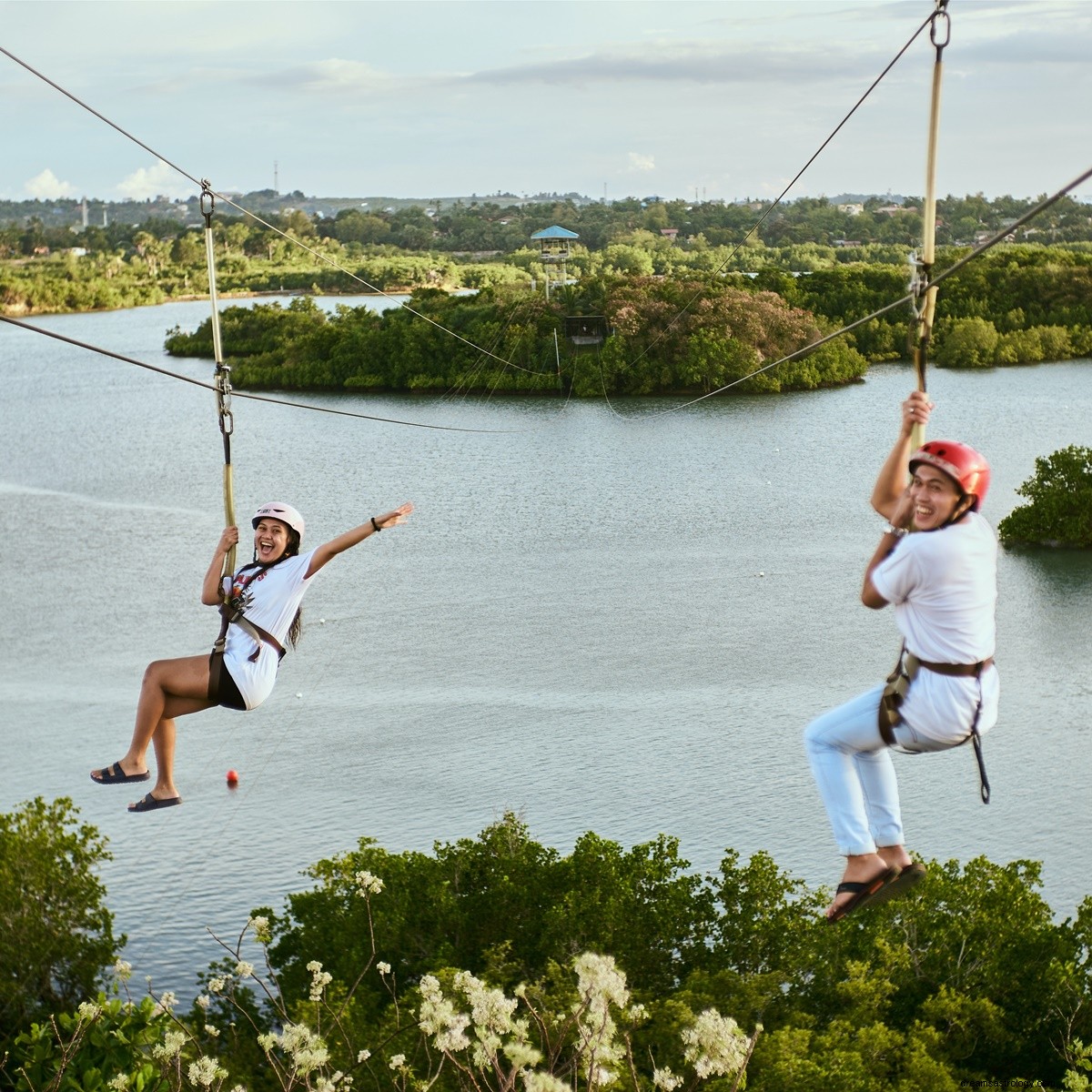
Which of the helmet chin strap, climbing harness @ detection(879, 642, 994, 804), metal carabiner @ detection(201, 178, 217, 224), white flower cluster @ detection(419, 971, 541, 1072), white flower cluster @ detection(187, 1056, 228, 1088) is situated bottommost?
white flower cluster @ detection(187, 1056, 228, 1088)

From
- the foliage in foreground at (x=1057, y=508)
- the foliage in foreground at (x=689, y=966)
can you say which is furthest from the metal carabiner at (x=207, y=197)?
the foliage in foreground at (x=1057, y=508)

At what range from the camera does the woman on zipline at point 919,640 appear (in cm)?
621

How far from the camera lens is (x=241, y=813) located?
3691 cm

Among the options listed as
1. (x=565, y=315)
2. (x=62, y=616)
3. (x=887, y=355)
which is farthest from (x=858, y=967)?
(x=887, y=355)

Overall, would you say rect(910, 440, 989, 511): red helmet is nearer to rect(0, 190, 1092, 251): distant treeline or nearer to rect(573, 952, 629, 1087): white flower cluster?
rect(573, 952, 629, 1087): white flower cluster

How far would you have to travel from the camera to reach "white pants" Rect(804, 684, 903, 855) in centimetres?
664

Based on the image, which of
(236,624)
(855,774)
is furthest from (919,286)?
(236,624)

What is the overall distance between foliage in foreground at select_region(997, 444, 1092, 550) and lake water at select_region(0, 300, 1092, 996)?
1024 millimetres

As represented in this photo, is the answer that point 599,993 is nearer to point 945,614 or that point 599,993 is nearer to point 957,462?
point 945,614

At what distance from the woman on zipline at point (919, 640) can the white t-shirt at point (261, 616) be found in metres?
2.79

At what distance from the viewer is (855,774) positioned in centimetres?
683

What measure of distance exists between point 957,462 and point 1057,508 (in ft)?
169

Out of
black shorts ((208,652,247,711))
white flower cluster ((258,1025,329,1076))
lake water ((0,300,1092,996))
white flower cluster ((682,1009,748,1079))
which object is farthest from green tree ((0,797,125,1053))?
white flower cluster ((682,1009,748,1079))

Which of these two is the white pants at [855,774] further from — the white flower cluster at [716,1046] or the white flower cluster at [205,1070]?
the white flower cluster at [205,1070]
